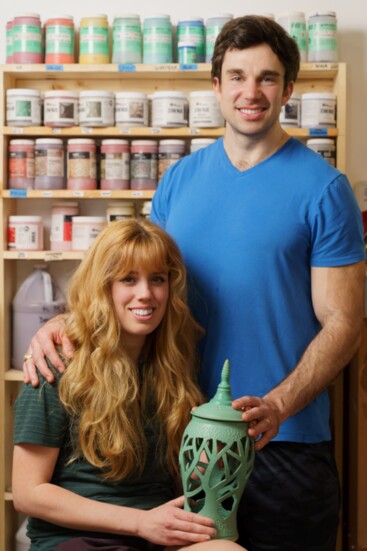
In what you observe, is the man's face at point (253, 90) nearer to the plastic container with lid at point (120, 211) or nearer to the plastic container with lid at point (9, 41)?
the plastic container with lid at point (120, 211)

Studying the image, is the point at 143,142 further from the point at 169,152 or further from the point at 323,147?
the point at 323,147

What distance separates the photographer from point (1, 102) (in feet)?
9.07

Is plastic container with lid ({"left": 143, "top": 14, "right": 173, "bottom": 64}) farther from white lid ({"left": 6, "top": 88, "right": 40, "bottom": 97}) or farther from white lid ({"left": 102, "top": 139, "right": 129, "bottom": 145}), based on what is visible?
white lid ({"left": 6, "top": 88, "right": 40, "bottom": 97})

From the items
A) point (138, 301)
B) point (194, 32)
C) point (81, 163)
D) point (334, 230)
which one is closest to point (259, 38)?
point (334, 230)

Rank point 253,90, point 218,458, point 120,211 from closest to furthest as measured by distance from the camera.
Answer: point 218,458 < point 253,90 < point 120,211

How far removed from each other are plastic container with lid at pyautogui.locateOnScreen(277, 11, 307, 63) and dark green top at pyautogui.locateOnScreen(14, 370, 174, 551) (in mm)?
1597

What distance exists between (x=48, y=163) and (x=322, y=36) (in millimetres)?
982

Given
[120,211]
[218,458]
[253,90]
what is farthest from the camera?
[120,211]

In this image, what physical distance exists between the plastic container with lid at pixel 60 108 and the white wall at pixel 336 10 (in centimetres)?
37

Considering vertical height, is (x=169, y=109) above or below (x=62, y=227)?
above

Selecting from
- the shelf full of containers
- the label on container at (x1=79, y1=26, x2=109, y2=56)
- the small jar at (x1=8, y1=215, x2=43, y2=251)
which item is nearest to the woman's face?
the shelf full of containers

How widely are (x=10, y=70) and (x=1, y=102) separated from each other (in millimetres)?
107

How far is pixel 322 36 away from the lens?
107 inches

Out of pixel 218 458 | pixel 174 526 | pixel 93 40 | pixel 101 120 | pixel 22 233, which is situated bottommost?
pixel 174 526
